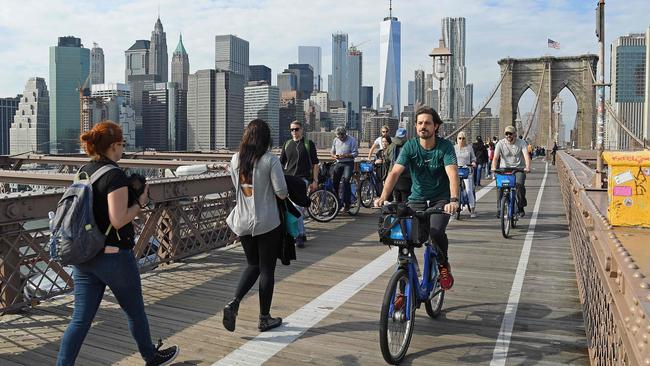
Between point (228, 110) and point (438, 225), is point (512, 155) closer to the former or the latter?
point (438, 225)

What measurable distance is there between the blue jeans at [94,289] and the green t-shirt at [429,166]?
2.31 m

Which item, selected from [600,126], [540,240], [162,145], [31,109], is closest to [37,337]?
[540,240]

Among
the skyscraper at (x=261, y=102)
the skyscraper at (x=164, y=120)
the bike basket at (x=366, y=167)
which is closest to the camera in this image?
the bike basket at (x=366, y=167)

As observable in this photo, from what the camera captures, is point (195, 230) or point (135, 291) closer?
point (135, 291)

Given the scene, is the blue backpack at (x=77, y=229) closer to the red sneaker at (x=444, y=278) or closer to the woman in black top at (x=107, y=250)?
the woman in black top at (x=107, y=250)

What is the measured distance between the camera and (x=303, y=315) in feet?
17.6

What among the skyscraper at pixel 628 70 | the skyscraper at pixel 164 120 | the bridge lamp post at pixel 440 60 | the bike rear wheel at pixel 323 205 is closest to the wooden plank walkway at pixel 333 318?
the bike rear wheel at pixel 323 205

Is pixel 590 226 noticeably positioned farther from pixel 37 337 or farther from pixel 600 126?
pixel 600 126

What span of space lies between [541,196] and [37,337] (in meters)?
14.3

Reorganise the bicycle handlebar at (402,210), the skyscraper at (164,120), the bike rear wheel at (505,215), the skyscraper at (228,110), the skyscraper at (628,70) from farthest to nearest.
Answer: the skyscraper at (164,120) < the skyscraper at (228,110) < the skyscraper at (628,70) < the bike rear wheel at (505,215) < the bicycle handlebar at (402,210)

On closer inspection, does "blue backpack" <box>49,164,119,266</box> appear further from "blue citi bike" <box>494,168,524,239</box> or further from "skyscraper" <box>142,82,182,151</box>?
"skyscraper" <box>142,82,182,151</box>

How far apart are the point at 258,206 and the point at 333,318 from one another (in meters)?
1.23

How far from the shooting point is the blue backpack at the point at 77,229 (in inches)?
138

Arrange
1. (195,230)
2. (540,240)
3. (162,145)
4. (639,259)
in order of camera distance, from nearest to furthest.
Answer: (639,259) → (195,230) → (540,240) → (162,145)
